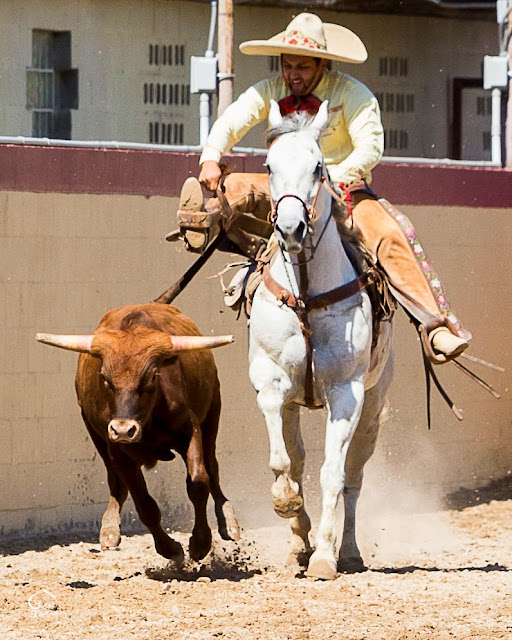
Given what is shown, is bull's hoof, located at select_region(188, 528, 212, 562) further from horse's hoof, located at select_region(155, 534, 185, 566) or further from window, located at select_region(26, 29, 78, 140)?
window, located at select_region(26, 29, 78, 140)

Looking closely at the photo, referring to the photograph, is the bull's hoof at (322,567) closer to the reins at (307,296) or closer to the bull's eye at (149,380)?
the reins at (307,296)

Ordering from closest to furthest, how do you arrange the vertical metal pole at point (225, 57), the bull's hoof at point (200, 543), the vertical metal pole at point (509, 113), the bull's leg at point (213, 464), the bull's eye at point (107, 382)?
the bull's eye at point (107, 382), the bull's hoof at point (200, 543), the bull's leg at point (213, 464), the vertical metal pole at point (225, 57), the vertical metal pole at point (509, 113)

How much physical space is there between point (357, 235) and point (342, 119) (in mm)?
626

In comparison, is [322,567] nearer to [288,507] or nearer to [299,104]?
[288,507]

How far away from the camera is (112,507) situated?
9.02m

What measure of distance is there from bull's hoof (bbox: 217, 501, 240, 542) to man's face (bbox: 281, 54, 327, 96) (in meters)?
2.34

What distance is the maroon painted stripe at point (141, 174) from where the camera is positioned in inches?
394

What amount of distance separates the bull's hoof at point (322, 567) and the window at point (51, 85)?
295 inches

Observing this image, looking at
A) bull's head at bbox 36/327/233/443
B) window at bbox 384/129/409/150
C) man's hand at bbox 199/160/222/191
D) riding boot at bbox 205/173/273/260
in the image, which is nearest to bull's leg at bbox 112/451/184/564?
bull's head at bbox 36/327/233/443

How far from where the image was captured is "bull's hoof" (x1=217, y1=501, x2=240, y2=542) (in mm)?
8953

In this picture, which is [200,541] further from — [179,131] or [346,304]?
[179,131]

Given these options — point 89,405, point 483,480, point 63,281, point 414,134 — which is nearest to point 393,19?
point 414,134

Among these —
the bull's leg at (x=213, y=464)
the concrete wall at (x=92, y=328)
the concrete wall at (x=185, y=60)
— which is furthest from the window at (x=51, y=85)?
the bull's leg at (x=213, y=464)

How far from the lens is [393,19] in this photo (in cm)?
1645
